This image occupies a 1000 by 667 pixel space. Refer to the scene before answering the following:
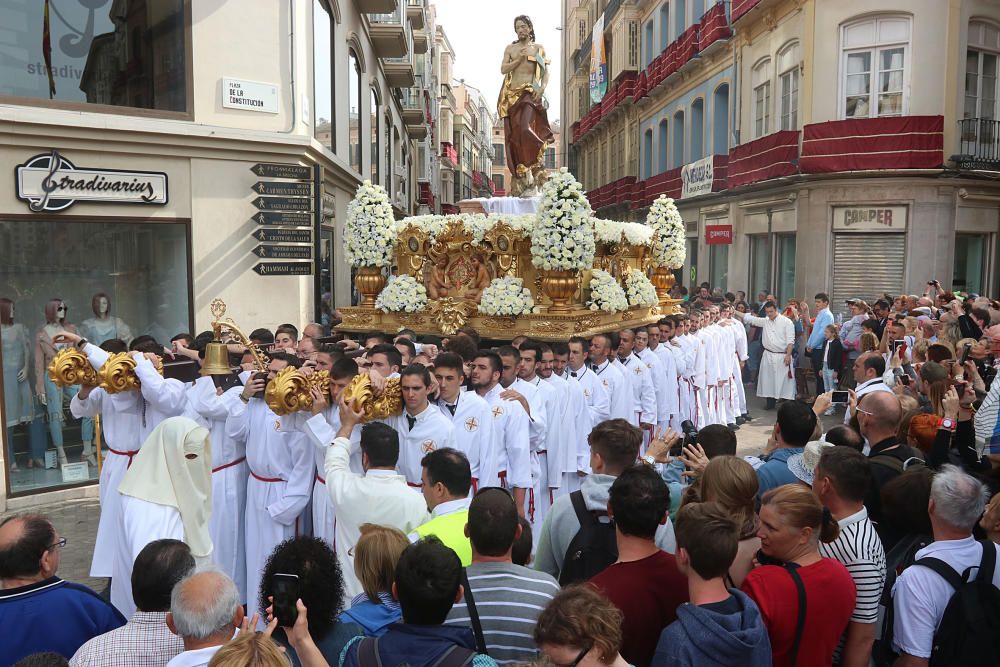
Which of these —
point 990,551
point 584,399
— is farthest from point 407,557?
point 584,399

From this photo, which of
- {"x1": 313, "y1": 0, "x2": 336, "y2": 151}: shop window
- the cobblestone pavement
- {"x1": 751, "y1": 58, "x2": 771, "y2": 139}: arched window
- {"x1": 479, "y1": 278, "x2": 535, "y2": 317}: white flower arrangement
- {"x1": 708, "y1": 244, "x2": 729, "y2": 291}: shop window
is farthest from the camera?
{"x1": 708, "y1": 244, "x2": 729, "y2": 291}: shop window

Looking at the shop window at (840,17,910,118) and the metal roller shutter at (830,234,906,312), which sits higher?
the shop window at (840,17,910,118)

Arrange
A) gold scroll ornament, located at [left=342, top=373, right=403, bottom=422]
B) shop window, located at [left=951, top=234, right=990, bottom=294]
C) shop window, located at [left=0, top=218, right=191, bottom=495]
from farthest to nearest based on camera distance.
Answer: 1. shop window, located at [left=951, top=234, right=990, bottom=294]
2. shop window, located at [left=0, top=218, right=191, bottom=495]
3. gold scroll ornament, located at [left=342, top=373, right=403, bottom=422]

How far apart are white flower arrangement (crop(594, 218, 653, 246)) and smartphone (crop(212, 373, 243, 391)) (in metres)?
5.29

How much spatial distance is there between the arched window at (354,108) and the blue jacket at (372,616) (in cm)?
1490

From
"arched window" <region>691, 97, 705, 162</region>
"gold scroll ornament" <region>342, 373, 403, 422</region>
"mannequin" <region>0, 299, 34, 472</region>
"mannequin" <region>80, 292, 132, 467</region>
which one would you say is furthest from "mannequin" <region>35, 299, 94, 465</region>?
"arched window" <region>691, 97, 705, 162</region>

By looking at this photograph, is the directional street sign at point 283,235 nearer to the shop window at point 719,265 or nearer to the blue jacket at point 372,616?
the blue jacket at point 372,616

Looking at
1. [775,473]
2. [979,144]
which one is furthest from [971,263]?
[775,473]

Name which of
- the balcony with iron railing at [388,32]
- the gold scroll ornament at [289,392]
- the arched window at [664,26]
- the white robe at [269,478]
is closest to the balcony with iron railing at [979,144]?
the balcony with iron railing at [388,32]

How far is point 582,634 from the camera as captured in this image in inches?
95.9

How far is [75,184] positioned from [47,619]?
25.0 feet

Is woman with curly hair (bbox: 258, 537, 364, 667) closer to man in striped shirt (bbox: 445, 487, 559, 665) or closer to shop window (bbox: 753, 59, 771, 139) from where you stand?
man in striped shirt (bbox: 445, 487, 559, 665)

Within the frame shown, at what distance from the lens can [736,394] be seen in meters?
13.4

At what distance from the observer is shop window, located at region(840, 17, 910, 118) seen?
16859 millimetres
